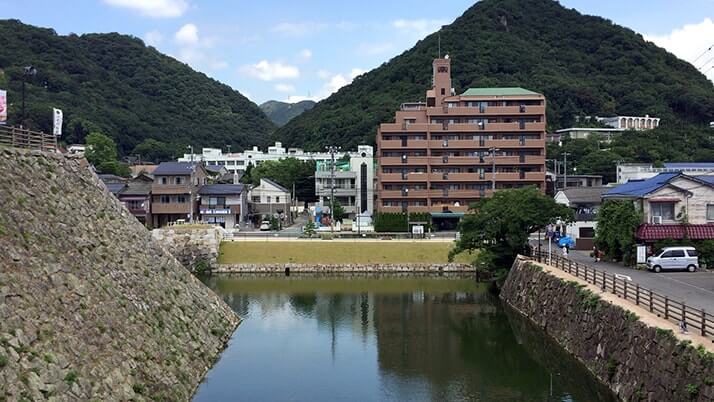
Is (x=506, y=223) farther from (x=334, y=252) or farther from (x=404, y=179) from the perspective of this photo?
(x=404, y=179)

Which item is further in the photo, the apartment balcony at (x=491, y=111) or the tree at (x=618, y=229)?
the apartment balcony at (x=491, y=111)

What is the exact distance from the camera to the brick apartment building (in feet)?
201

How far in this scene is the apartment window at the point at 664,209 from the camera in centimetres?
3281

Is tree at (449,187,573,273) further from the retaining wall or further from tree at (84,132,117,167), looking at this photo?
tree at (84,132,117,167)

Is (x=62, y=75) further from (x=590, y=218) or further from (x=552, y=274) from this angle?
(x=552, y=274)

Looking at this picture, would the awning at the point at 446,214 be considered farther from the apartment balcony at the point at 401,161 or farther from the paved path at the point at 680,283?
the paved path at the point at 680,283

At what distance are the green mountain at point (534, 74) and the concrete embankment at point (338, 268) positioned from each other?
57.0m

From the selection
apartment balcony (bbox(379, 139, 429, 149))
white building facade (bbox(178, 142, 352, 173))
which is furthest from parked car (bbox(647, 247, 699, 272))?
white building facade (bbox(178, 142, 352, 173))

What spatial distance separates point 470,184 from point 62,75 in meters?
88.0

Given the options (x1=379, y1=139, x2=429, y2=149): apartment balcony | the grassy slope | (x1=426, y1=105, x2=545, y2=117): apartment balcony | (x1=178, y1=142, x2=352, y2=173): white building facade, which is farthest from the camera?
(x1=178, y1=142, x2=352, y2=173): white building facade

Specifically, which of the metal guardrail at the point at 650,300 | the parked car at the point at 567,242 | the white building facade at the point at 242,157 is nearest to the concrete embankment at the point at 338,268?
the parked car at the point at 567,242

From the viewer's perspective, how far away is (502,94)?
64.0 meters

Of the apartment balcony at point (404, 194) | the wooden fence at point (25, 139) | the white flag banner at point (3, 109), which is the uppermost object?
the white flag banner at point (3, 109)

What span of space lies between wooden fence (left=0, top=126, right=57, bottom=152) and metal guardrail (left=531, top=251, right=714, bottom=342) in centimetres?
1939
